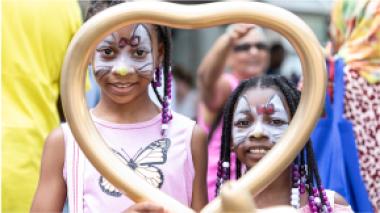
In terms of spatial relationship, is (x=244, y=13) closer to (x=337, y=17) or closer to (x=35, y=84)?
(x=35, y=84)

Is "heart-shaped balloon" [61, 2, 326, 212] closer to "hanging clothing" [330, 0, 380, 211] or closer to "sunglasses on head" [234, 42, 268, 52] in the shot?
"hanging clothing" [330, 0, 380, 211]

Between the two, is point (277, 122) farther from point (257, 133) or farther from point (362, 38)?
point (362, 38)

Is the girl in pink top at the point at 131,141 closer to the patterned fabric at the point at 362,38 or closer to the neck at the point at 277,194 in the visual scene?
the neck at the point at 277,194

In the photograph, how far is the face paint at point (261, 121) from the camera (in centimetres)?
327

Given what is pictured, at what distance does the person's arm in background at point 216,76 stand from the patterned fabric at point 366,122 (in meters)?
1.39

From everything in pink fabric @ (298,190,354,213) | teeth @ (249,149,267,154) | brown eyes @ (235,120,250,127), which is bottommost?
pink fabric @ (298,190,354,213)

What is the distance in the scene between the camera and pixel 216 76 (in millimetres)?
5922

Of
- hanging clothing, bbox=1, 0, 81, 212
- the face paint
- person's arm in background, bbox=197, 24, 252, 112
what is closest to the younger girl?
the face paint

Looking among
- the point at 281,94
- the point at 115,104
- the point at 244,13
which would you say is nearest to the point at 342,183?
the point at 281,94

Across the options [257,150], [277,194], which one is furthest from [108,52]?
[277,194]

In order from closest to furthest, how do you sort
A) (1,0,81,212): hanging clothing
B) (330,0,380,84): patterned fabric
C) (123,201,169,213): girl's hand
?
1. (123,201,169,213): girl's hand
2. (1,0,81,212): hanging clothing
3. (330,0,380,84): patterned fabric

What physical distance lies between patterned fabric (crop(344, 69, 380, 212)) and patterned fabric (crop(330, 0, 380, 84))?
0.05m

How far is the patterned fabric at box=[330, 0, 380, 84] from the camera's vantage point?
4477 mm

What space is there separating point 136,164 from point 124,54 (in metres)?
0.37
